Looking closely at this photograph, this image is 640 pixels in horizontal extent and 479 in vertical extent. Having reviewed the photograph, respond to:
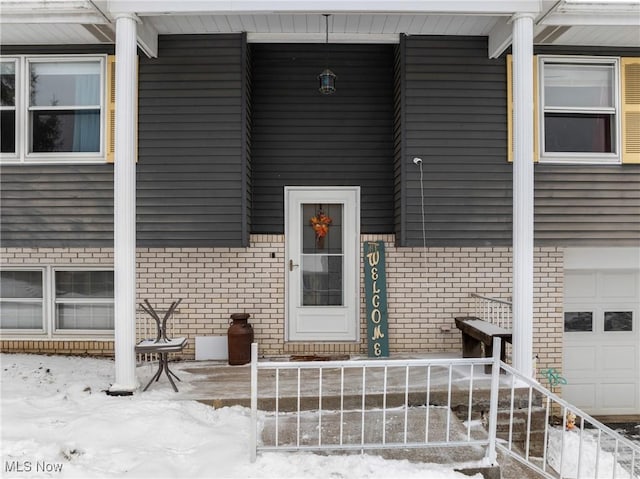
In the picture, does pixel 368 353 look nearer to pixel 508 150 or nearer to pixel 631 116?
pixel 508 150

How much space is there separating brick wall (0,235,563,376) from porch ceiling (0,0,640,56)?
2.64m

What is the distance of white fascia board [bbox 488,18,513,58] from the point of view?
504cm

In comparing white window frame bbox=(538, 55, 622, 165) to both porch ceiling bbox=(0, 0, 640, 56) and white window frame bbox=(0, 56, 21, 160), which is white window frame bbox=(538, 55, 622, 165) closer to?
porch ceiling bbox=(0, 0, 640, 56)

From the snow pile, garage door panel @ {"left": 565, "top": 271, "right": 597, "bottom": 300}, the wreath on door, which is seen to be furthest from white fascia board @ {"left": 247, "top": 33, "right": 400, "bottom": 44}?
the snow pile

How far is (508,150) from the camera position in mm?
5719

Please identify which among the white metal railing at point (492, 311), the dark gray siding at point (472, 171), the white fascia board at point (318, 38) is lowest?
the white metal railing at point (492, 311)

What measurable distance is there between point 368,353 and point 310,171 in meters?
2.55

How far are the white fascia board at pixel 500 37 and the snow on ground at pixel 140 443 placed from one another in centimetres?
453

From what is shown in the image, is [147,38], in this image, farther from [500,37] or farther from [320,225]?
[500,37]

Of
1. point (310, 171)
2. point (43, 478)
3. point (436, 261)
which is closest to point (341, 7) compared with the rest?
point (310, 171)

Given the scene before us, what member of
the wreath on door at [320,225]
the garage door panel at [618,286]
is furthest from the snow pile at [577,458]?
the wreath on door at [320,225]

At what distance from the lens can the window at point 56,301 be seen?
20.0ft
